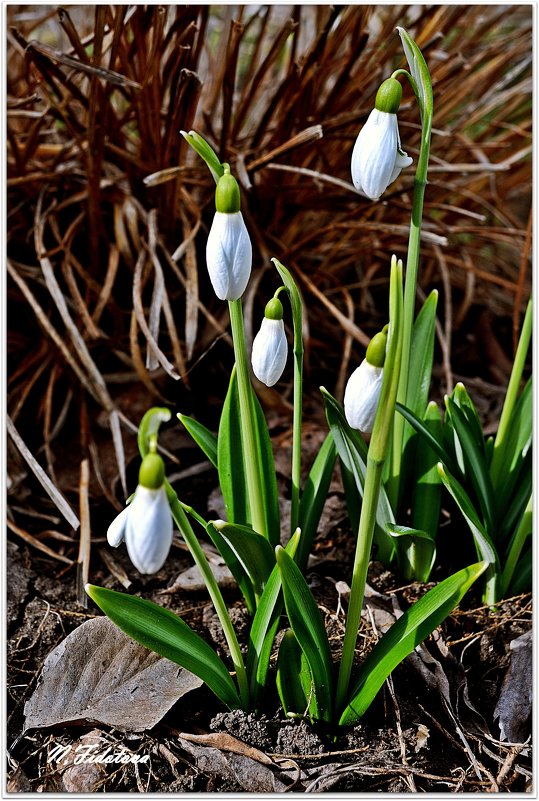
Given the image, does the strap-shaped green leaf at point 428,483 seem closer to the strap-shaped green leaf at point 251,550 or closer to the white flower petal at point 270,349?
the strap-shaped green leaf at point 251,550

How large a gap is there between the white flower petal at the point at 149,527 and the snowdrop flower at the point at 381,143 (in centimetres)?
58

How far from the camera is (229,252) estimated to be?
3.43 ft

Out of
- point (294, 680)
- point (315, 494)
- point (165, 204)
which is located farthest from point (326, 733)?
point (165, 204)

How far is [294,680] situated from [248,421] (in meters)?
0.47

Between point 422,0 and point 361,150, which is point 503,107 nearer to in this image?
point 422,0

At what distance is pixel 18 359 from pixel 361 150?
4.71ft

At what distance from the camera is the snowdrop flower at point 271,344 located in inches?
46.2

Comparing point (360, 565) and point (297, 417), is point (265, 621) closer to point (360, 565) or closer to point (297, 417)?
point (360, 565)

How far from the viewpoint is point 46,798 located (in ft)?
4.14

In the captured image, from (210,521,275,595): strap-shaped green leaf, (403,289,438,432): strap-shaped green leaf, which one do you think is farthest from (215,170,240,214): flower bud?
(403,289,438,432): strap-shaped green leaf

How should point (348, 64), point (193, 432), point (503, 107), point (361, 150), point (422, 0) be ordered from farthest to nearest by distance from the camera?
point (503, 107)
point (422, 0)
point (348, 64)
point (193, 432)
point (361, 150)

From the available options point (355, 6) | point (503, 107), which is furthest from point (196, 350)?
point (503, 107)

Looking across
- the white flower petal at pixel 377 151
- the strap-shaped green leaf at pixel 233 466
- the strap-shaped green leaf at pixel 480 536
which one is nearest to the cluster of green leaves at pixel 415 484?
the strap-shaped green leaf at pixel 480 536

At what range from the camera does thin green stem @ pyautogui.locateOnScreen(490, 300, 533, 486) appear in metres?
1.53
